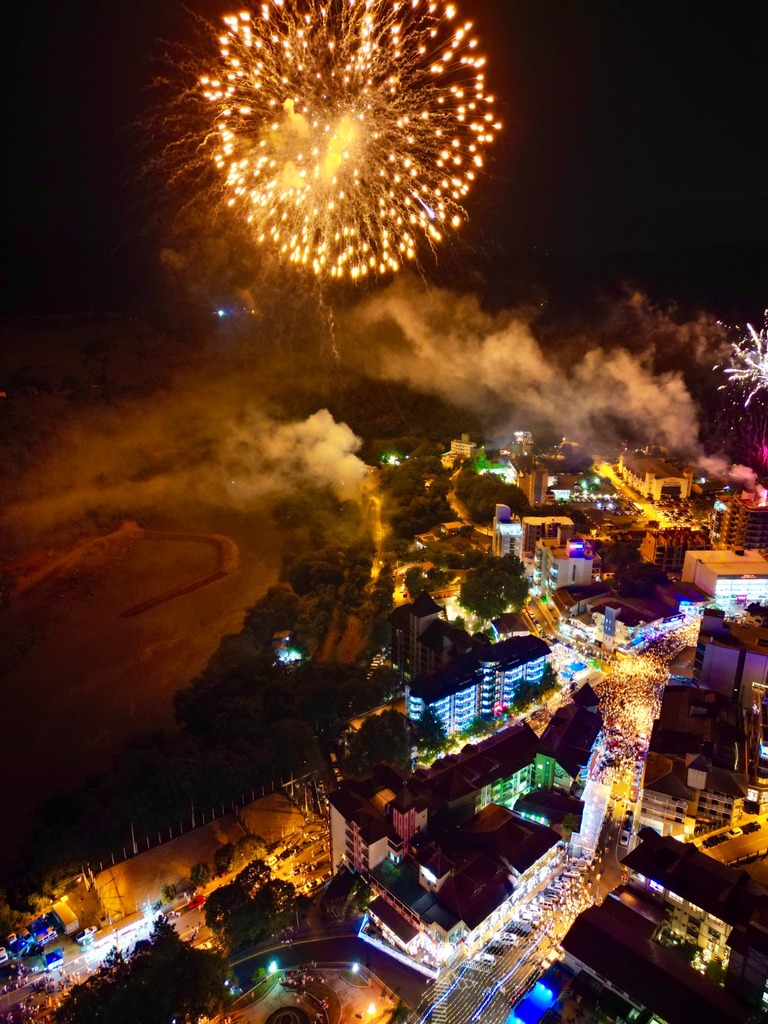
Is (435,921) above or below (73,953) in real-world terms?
above

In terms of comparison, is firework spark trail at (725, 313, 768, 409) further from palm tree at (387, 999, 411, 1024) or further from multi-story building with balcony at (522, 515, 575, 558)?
palm tree at (387, 999, 411, 1024)

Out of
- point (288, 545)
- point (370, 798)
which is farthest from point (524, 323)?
point (370, 798)

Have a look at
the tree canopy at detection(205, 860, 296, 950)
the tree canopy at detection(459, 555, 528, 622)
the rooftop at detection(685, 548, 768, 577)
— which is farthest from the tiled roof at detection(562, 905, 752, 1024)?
the rooftop at detection(685, 548, 768, 577)

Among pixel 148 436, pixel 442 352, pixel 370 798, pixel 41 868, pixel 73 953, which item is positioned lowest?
pixel 73 953

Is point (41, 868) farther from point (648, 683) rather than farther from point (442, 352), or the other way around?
point (442, 352)

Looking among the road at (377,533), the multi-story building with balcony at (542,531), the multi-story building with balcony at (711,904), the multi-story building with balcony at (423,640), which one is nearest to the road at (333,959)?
the multi-story building with balcony at (711,904)

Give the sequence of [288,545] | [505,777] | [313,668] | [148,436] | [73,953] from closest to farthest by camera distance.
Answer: [73,953] → [505,777] → [313,668] → [288,545] → [148,436]

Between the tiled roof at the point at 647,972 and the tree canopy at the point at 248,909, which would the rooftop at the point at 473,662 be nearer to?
the tree canopy at the point at 248,909
